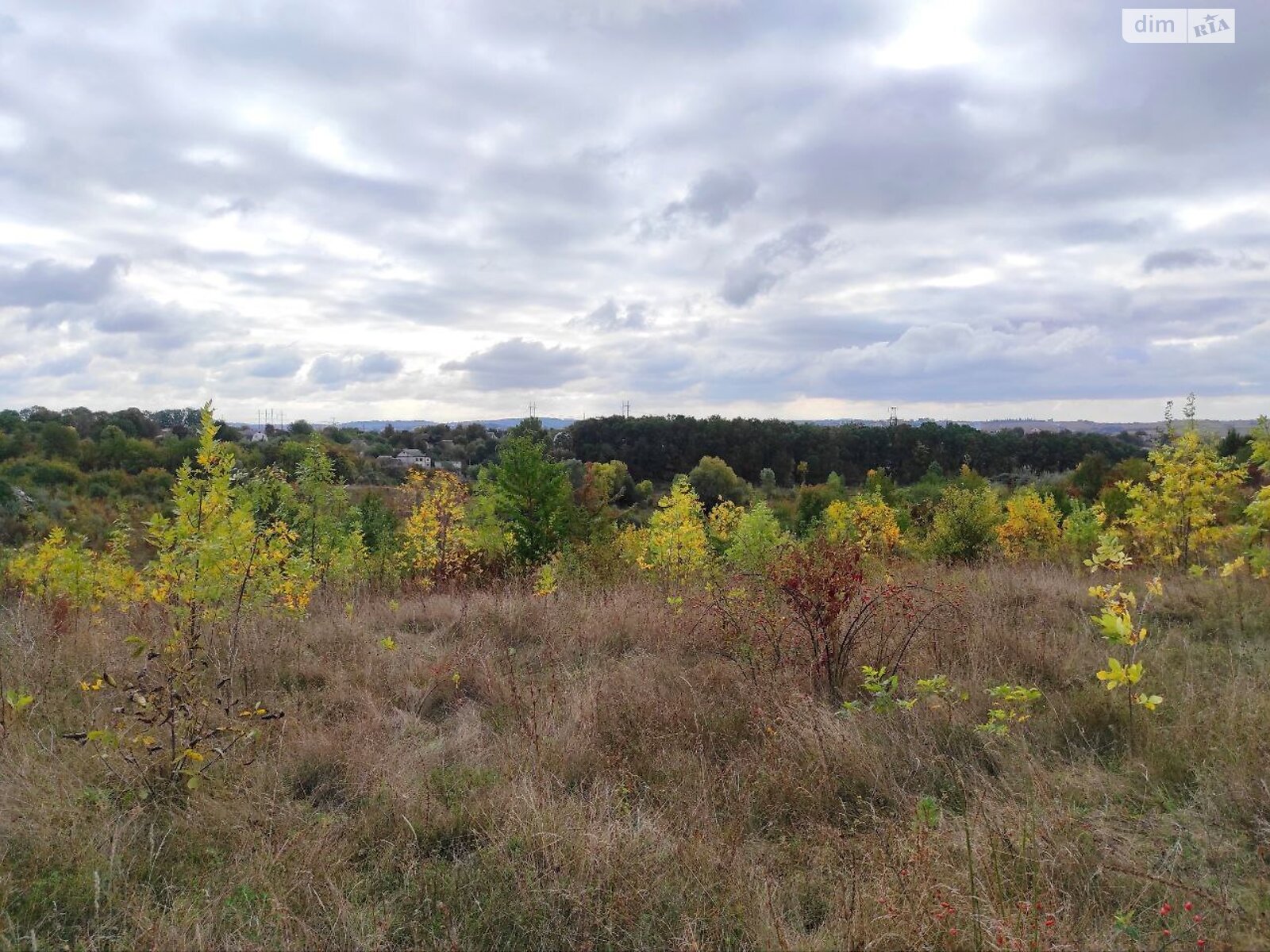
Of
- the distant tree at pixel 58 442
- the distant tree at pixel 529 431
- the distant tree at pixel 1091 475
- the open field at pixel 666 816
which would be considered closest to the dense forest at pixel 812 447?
the distant tree at pixel 1091 475

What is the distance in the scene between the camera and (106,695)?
439 centimetres

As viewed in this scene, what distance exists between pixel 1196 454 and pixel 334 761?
29.7 feet

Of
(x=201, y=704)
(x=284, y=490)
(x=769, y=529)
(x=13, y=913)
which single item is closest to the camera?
(x=13, y=913)

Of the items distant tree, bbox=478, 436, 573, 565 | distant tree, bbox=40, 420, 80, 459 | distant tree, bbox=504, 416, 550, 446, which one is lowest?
distant tree, bbox=478, 436, 573, 565

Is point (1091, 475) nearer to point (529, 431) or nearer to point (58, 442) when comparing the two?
point (529, 431)

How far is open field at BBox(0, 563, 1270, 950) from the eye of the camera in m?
2.34

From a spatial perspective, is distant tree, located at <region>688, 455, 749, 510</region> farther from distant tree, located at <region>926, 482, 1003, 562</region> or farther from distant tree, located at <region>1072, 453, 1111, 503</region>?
distant tree, located at <region>926, 482, 1003, 562</region>

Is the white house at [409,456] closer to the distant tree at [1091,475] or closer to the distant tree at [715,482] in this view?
the distant tree at [715,482]

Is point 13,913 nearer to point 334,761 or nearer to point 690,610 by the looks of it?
point 334,761

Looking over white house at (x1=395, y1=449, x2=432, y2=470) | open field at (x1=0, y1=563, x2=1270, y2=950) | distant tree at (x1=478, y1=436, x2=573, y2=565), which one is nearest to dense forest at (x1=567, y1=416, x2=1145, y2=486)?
white house at (x1=395, y1=449, x2=432, y2=470)

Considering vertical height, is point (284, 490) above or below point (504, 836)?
above

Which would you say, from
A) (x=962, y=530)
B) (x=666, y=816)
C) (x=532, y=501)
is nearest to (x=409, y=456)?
(x=532, y=501)

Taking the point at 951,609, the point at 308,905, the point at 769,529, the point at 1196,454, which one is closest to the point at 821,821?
the point at 308,905

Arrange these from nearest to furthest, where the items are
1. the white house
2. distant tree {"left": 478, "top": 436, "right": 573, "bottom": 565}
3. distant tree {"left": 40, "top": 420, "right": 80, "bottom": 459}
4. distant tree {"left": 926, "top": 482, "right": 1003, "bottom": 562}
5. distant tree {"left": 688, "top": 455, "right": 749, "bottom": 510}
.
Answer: distant tree {"left": 478, "top": 436, "right": 573, "bottom": 565}, distant tree {"left": 926, "top": 482, "right": 1003, "bottom": 562}, distant tree {"left": 40, "top": 420, "right": 80, "bottom": 459}, distant tree {"left": 688, "top": 455, "right": 749, "bottom": 510}, the white house
